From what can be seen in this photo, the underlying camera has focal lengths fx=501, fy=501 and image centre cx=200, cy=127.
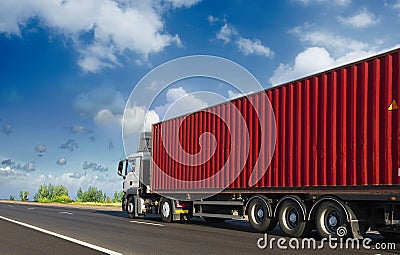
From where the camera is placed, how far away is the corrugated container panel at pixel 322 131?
1059cm

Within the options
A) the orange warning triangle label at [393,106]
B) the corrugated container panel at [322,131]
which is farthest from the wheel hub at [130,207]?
the orange warning triangle label at [393,106]

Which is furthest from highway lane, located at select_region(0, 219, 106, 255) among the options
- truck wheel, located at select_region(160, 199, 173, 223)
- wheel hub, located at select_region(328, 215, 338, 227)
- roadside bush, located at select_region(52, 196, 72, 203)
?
roadside bush, located at select_region(52, 196, 72, 203)

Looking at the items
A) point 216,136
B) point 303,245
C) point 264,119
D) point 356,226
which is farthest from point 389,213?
point 216,136

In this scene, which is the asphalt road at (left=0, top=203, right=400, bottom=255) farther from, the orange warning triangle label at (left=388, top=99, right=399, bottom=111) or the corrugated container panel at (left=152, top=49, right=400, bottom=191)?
the orange warning triangle label at (left=388, top=99, right=399, bottom=111)

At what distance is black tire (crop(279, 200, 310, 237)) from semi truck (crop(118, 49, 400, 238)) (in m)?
0.03

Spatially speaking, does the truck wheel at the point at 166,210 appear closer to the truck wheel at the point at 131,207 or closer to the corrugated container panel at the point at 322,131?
the truck wheel at the point at 131,207

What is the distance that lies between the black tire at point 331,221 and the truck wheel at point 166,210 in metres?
7.84

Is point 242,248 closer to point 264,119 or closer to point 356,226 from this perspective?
point 356,226

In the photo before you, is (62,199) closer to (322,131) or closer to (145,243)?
(145,243)

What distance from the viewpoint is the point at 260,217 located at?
1405 cm

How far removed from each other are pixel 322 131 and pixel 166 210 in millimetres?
8582

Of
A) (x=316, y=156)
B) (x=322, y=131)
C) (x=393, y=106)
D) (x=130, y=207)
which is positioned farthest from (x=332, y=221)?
(x=130, y=207)

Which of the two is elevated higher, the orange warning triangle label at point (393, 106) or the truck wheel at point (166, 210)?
the orange warning triangle label at point (393, 106)

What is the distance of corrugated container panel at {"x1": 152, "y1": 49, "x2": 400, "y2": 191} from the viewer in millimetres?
10586
